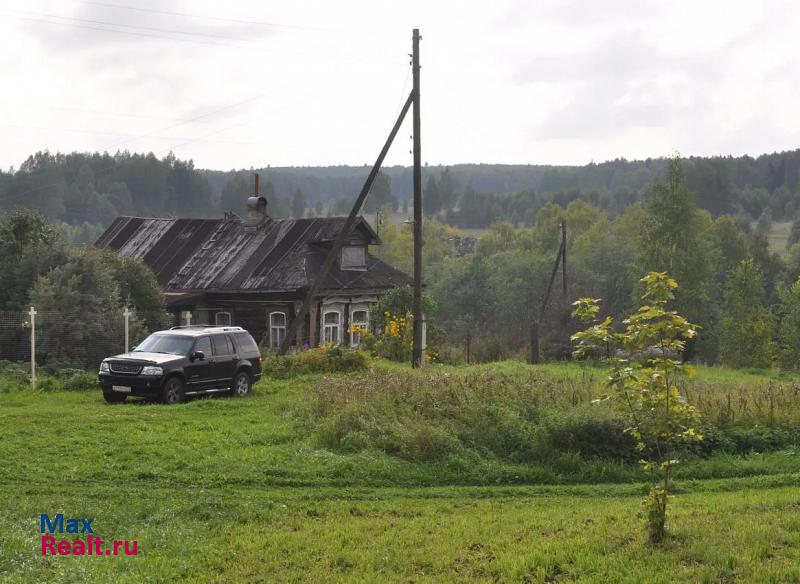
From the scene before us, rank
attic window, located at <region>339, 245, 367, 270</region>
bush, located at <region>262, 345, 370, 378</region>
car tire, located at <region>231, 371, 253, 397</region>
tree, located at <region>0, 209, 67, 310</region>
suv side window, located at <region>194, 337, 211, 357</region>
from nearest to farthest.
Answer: suv side window, located at <region>194, 337, 211, 357</region>, car tire, located at <region>231, 371, 253, 397</region>, bush, located at <region>262, 345, 370, 378</region>, tree, located at <region>0, 209, 67, 310</region>, attic window, located at <region>339, 245, 367, 270</region>

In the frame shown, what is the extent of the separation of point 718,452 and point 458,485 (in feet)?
14.3

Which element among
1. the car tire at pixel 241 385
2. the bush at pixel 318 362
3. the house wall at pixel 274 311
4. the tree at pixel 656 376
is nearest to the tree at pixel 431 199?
the house wall at pixel 274 311

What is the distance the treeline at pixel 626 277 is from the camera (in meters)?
58.9

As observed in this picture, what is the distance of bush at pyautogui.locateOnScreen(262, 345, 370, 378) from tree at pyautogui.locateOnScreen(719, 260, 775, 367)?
39.5 metres

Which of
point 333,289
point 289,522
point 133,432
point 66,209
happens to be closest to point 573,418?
point 289,522

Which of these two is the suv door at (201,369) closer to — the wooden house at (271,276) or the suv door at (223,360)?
the suv door at (223,360)

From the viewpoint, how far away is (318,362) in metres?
27.3

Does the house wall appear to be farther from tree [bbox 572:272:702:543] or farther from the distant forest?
the distant forest

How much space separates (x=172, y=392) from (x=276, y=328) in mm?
16861

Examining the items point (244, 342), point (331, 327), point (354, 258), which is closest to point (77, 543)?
point (244, 342)

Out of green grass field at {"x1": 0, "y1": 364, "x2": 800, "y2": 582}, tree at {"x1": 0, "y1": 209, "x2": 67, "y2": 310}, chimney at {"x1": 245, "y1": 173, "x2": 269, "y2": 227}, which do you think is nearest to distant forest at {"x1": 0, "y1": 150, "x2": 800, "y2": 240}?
chimney at {"x1": 245, "y1": 173, "x2": 269, "y2": 227}

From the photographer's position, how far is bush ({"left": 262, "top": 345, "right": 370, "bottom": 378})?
1068 inches

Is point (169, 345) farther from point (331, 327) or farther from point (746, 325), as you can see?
point (746, 325)

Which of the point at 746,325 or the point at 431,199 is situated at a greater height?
the point at 431,199
